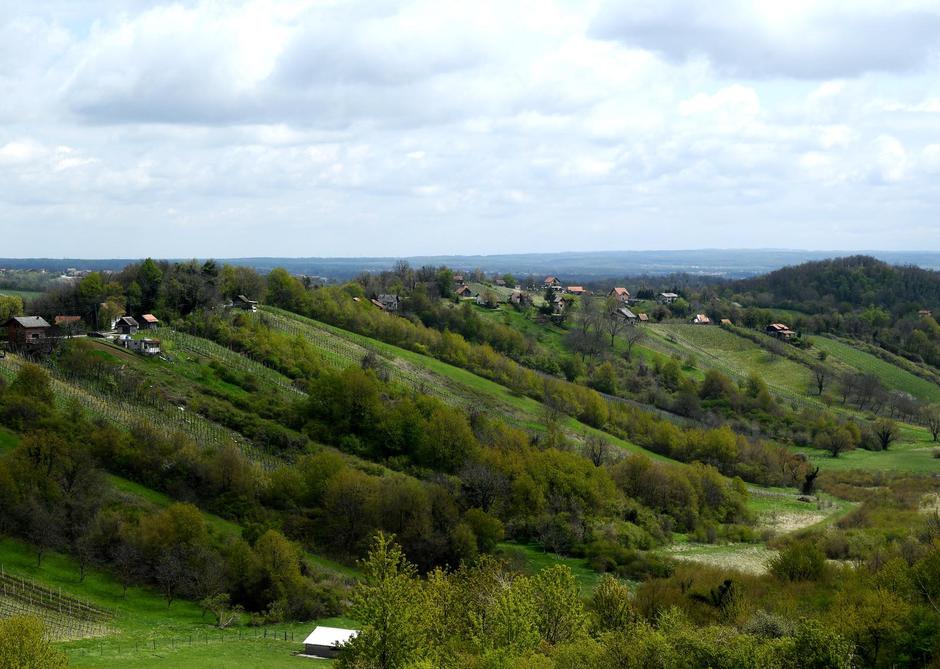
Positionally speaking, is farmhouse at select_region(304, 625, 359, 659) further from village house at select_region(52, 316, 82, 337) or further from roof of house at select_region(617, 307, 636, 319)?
roof of house at select_region(617, 307, 636, 319)

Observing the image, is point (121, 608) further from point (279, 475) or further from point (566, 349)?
point (566, 349)

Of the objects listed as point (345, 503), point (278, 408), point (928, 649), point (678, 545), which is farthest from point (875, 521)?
point (278, 408)

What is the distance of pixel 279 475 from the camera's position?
68938 mm

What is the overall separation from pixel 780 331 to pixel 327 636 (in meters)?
162

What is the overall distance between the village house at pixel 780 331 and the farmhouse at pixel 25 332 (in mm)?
145555

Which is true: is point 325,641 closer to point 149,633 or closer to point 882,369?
point 149,633

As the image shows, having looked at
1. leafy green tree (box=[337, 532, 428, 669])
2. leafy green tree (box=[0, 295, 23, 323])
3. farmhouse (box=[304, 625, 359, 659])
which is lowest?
farmhouse (box=[304, 625, 359, 659])

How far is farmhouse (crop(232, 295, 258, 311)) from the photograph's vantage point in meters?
122

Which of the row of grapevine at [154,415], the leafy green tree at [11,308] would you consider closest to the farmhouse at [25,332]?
the row of grapevine at [154,415]

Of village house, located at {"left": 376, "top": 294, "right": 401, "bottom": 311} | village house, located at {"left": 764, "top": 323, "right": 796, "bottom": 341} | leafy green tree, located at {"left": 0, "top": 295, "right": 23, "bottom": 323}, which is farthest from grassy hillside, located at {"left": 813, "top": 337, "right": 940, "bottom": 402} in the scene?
leafy green tree, located at {"left": 0, "top": 295, "right": 23, "bottom": 323}

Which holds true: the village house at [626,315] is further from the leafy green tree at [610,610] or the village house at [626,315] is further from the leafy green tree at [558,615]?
the leafy green tree at [558,615]

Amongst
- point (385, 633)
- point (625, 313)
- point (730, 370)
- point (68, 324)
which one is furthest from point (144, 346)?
point (625, 313)

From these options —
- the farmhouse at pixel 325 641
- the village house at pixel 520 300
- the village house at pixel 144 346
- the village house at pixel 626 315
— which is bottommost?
the farmhouse at pixel 325 641

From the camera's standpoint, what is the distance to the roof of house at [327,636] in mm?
44156
